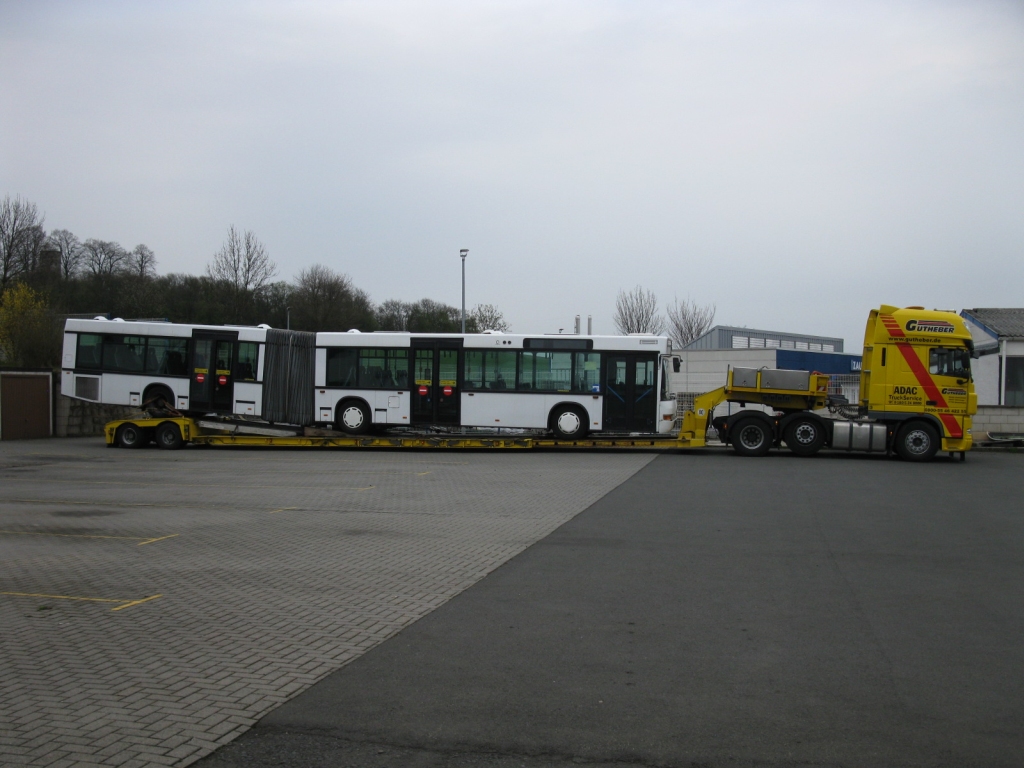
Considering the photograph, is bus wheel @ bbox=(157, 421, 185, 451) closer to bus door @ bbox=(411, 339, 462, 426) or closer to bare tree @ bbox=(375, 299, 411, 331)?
bus door @ bbox=(411, 339, 462, 426)

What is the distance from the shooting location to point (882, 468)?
19422 millimetres

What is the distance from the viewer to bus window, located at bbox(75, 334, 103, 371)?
2356 centimetres

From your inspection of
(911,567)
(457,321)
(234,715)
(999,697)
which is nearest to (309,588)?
(234,715)

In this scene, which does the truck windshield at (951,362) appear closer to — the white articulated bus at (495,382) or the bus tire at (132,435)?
the white articulated bus at (495,382)

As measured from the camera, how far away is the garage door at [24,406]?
88.7ft

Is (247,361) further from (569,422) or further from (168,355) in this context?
(569,422)

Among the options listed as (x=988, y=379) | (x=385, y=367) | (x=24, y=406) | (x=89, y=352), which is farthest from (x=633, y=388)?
(x=24, y=406)

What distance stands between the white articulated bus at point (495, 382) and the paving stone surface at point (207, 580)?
526cm

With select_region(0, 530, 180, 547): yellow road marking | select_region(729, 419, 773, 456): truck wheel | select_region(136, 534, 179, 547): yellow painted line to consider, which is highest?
select_region(729, 419, 773, 456): truck wheel

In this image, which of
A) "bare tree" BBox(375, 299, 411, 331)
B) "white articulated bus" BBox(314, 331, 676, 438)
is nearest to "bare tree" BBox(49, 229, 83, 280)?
"bare tree" BBox(375, 299, 411, 331)

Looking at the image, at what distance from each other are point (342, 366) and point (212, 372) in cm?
361

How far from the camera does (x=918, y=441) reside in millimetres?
21328

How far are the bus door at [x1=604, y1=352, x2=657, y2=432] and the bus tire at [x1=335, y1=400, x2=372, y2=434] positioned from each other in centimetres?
677

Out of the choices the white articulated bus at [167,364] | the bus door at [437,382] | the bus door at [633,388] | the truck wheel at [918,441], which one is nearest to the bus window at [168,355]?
the white articulated bus at [167,364]
